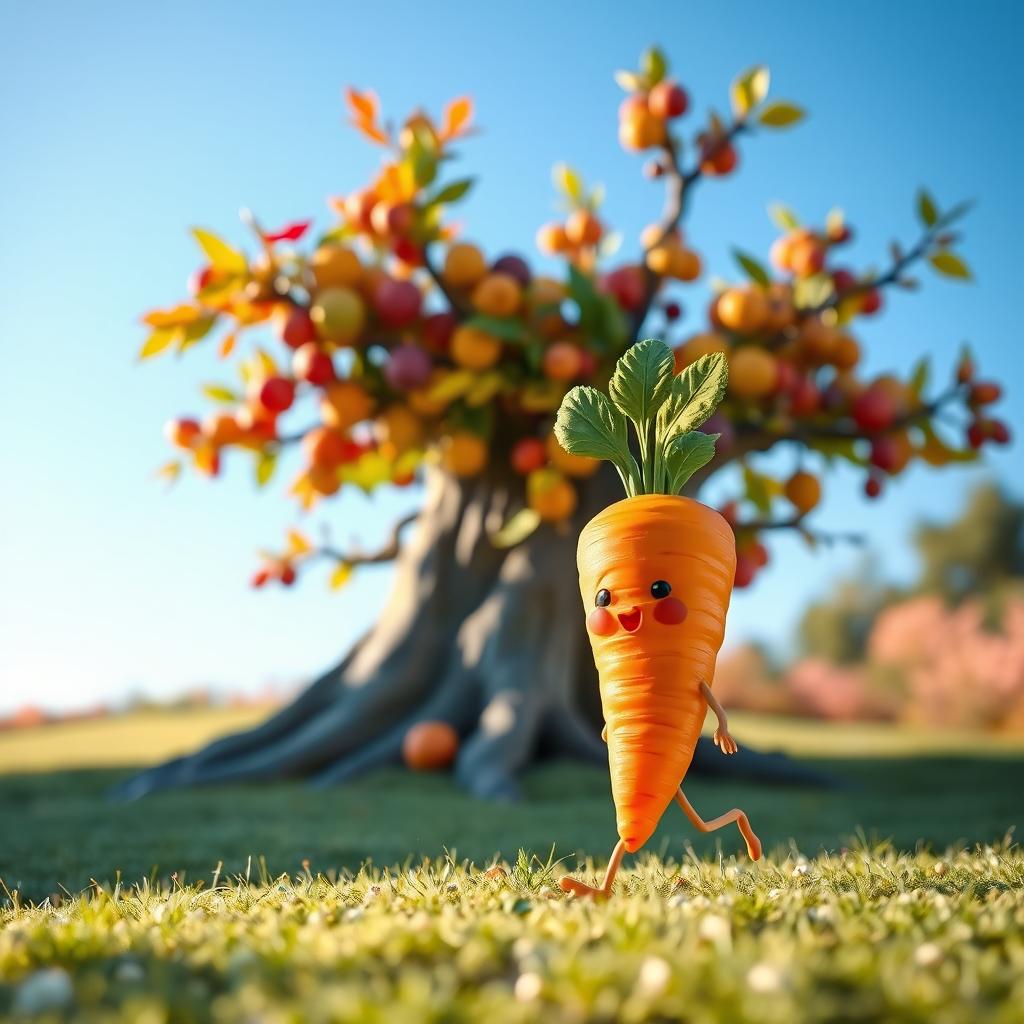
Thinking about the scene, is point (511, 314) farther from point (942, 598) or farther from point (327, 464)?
point (942, 598)

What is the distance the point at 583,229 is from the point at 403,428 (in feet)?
7.75

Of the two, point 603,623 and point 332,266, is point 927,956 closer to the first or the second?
point 603,623

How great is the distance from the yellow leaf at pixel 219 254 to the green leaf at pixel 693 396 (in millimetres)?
4263

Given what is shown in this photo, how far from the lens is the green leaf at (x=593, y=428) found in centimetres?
279

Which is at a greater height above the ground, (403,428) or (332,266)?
(332,266)

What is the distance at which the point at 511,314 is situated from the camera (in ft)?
21.5

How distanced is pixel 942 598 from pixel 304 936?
19549mm

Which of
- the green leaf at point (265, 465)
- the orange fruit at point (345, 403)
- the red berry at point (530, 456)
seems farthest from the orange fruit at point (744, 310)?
the green leaf at point (265, 465)

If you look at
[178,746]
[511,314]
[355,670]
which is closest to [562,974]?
[511,314]

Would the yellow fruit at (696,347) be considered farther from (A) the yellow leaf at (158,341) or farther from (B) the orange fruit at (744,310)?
(A) the yellow leaf at (158,341)

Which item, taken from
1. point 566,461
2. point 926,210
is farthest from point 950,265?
point 566,461

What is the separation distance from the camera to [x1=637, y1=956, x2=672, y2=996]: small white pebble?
1.59m

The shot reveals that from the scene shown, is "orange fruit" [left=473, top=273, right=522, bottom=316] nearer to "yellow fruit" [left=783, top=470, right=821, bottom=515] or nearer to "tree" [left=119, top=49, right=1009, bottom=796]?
"tree" [left=119, top=49, right=1009, bottom=796]

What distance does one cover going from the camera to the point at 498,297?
6.47m
